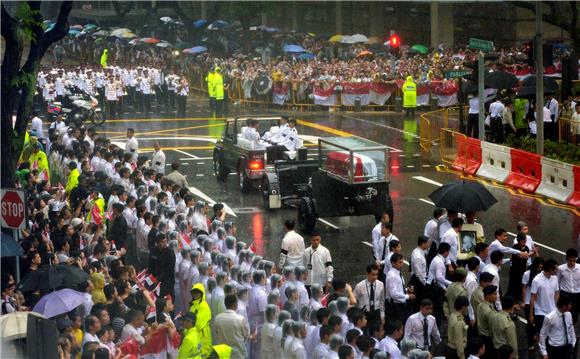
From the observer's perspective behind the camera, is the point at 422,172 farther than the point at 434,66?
No

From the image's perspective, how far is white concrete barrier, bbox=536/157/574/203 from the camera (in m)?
25.5

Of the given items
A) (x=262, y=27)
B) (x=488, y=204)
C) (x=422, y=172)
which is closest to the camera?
(x=488, y=204)

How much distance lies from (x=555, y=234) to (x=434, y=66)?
78.8ft

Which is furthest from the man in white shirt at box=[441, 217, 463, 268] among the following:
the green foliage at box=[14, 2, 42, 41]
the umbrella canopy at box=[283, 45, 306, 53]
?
the umbrella canopy at box=[283, 45, 306, 53]

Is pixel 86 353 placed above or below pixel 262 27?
below

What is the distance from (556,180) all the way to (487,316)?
40.9 feet

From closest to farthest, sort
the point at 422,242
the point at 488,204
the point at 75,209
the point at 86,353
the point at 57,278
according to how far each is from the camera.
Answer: the point at 86,353
the point at 57,278
the point at 422,242
the point at 488,204
the point at 75,209

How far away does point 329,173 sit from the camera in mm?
22828

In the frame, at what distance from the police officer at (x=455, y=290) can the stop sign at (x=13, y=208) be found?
5.36 metres

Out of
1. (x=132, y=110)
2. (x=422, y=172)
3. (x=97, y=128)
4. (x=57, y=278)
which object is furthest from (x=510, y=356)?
(x=132, y=110)

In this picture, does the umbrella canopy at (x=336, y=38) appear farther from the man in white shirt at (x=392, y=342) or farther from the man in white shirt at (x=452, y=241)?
the man in white shirt at (x=392, y=342)

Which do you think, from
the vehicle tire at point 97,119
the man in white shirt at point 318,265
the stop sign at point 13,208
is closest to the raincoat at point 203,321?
the stop sign at point 13,208

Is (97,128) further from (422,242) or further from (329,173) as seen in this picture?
(422,242)

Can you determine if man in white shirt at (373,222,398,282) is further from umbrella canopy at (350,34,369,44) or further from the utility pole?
umbrella canopy at (350,34,369,44)
